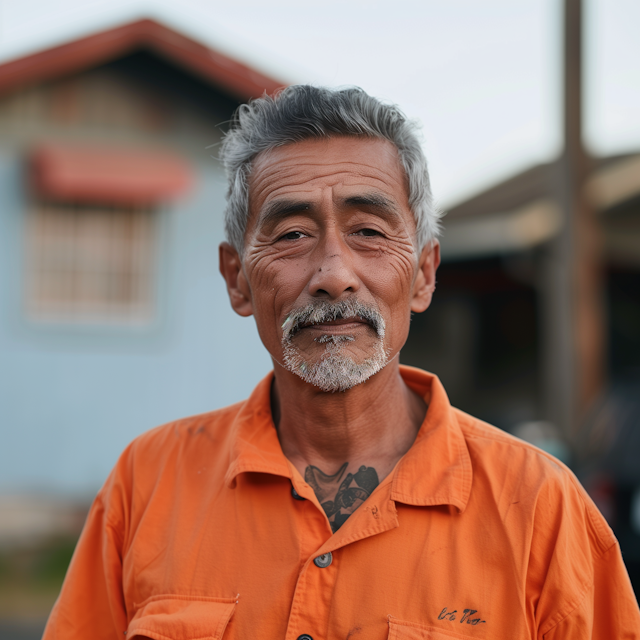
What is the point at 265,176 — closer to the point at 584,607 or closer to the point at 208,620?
the point at 208,620

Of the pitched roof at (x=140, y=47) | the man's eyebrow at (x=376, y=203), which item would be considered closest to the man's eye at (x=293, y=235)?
the man's eyebrow at (x=376, y=203)

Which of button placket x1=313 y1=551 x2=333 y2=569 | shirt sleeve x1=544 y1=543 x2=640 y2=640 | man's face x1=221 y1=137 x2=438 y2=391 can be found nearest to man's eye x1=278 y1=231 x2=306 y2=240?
man's face x1=221 y1=137 x2=438 y2=391

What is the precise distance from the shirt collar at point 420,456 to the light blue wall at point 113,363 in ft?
19.1

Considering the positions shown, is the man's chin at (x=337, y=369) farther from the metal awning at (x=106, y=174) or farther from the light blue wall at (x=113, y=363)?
the metal awning at (x=106, y=174)

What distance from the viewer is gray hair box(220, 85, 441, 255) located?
1.87m

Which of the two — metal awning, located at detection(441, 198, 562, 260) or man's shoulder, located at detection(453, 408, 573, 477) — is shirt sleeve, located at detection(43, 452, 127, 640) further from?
metal awning, located at detection(441, 198, 562, 260)

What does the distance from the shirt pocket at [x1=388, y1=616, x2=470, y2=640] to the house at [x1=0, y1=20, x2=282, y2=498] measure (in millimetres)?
6259

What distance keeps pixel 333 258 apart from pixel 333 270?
0.04 metres

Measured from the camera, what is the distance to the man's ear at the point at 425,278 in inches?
79.7

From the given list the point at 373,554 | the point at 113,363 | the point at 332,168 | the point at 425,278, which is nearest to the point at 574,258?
the point at 113,363

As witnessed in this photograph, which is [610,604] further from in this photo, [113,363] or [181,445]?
[113,363]

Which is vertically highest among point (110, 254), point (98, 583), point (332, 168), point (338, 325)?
point (110, 254)

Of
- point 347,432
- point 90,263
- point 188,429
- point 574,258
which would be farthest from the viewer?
point 90,263

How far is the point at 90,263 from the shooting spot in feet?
25.4
